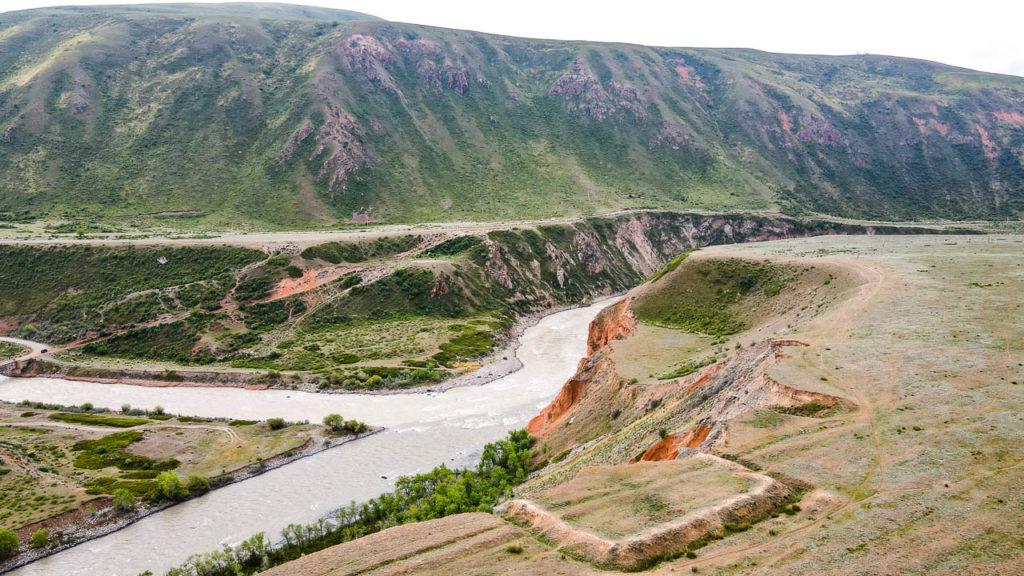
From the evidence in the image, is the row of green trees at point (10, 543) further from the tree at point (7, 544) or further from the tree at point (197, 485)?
the tree at point (197, 485)

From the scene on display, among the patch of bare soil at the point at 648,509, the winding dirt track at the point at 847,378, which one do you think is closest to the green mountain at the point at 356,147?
the winding dirt track at the point at 847,378

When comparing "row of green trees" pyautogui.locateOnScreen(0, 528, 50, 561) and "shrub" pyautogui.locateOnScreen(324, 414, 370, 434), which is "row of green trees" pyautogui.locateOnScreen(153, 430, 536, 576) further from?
"shrub" pyautogui.locateOnScreen(324, 414, 370, 434)

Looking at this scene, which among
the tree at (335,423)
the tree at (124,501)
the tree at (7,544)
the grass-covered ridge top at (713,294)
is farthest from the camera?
the grass-covered ridge top at (713,294)

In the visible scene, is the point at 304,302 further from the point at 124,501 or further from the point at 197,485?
the point at 124,501

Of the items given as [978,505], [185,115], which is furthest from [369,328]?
[185,115]

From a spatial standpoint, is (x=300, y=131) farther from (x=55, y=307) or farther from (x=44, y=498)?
(x=44, y=498)

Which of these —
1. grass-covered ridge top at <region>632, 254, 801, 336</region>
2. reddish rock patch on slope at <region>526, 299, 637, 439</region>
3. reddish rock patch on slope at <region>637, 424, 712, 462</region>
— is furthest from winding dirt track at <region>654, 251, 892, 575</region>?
reddish rock patch on slope at <region>526, 299, 637, 439</region>

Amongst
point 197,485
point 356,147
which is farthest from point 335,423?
point 356,147
